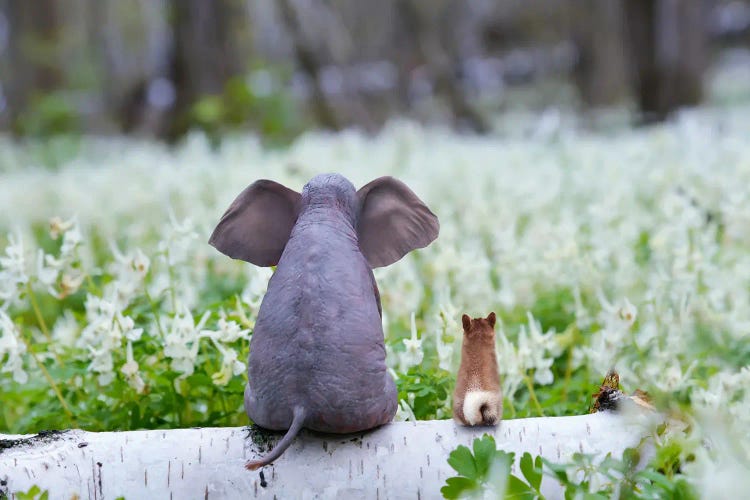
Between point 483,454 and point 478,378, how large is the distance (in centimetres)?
30

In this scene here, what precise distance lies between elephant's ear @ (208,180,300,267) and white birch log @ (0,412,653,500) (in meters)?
0.49

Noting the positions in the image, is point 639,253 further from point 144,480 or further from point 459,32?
point 459,32

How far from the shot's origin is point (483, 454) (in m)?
1.92

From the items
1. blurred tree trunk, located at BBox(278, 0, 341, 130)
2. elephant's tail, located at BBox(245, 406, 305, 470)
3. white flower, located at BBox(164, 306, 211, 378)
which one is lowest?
elephant's tail, located at BBox(245, 406, 305, 470)

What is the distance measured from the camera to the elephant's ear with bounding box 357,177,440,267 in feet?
7.58

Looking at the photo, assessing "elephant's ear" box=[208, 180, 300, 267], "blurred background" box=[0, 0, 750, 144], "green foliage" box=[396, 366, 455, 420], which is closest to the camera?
"elephant's ear" box=[208, 180, 300, 267]

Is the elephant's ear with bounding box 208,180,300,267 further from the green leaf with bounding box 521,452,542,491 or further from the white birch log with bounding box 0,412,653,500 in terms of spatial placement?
the green leaf with bounding box 521,452,542,491

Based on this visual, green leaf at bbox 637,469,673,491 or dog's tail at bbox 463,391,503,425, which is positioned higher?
dog's tail at bbox 463,391,503,425

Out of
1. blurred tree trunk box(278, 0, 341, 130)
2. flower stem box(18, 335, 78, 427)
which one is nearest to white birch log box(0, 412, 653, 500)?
flower stem box(18, 335, 78, 427)

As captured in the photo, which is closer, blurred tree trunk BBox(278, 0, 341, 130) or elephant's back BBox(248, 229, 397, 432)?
elephant's back BBox(248, 229, 397, 432)

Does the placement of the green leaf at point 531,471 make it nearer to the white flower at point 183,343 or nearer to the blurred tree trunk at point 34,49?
the white flower at point 183,343

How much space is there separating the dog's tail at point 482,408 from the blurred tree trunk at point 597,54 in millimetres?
18758

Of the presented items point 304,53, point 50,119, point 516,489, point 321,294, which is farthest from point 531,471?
point 50,119

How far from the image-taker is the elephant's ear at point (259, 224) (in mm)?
2291
